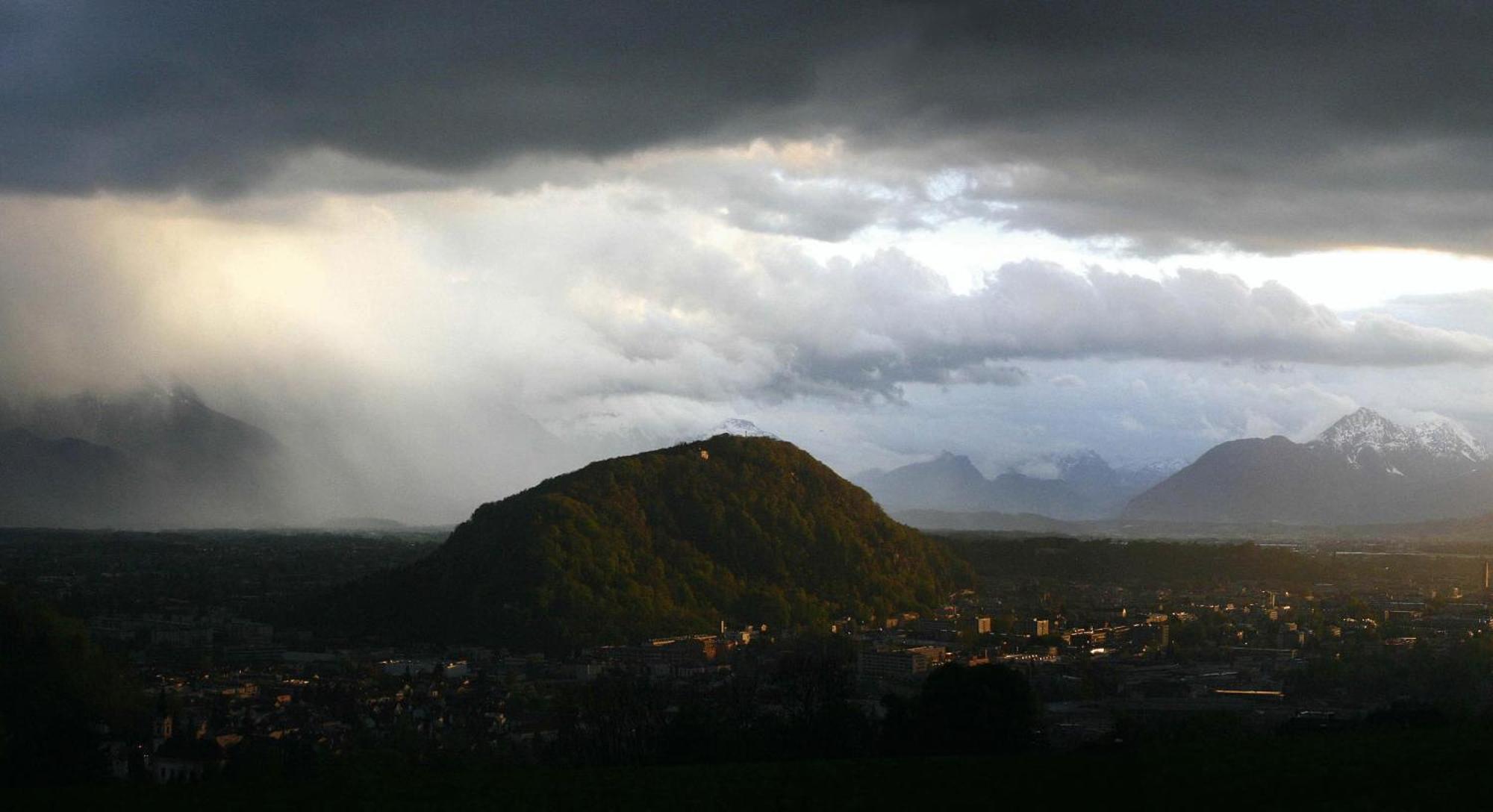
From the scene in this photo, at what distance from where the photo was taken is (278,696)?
2071 inches

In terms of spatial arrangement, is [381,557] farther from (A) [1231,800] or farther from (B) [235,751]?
(A) [1231,800]

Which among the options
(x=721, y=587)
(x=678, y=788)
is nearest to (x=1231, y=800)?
(x=678, y=788)

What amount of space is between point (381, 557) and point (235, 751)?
103 metres

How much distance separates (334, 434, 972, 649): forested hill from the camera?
80.0 m

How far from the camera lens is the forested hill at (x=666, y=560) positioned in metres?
80.0

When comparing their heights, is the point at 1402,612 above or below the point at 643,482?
below

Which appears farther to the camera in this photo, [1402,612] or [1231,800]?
[1402,612]

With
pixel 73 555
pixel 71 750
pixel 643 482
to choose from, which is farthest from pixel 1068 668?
pixel 73 555

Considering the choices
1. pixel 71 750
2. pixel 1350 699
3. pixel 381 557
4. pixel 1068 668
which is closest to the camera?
pixel 71 750

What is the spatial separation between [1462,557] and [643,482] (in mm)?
75417

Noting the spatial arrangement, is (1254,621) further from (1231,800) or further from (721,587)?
(1231,800)

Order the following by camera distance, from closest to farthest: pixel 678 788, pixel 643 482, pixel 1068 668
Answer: pixel 678 788
pixel 1068 668
pixel 643 482

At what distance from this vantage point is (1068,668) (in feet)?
201

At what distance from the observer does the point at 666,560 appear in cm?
9100
